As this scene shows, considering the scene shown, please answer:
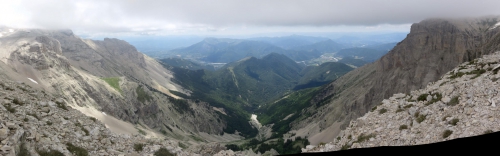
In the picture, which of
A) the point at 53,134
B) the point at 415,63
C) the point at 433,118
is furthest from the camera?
the point at 415,63

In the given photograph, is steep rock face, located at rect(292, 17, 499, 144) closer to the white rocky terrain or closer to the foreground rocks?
the white rocky terrain

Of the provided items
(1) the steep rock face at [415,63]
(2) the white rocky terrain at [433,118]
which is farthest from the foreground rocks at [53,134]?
(1) the steep rock face at [415,63]

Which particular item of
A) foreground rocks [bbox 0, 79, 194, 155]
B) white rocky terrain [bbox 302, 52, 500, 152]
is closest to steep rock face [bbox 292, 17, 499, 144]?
white rocky terrain [bbox 302, 52, 500, 152]

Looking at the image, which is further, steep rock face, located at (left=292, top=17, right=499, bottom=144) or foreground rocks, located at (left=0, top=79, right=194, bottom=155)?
steep rock face, located at (left=292, top=17, right=499, bottom=144)

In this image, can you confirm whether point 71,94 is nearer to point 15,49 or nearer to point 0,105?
point 15,49

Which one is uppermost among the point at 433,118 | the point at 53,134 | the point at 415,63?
the point at 433,118

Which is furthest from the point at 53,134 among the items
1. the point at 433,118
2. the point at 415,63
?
the point at 415,63

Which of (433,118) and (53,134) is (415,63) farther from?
(53,134)

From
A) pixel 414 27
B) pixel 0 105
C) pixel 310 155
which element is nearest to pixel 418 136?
pixel 310 155

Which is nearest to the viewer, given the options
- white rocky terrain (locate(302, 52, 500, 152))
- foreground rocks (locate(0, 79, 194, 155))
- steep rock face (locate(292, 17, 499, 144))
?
white rocky terrain (locate(302, 52, 500, 152))

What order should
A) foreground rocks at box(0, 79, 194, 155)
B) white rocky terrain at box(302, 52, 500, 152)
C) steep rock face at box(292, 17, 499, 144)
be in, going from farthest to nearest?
steep rock face at box(292, 17, 499, 144) → foreground rocks at box(0, 79, 194, 155) → white rocky terrain at box(302, 52, 500, 152)
